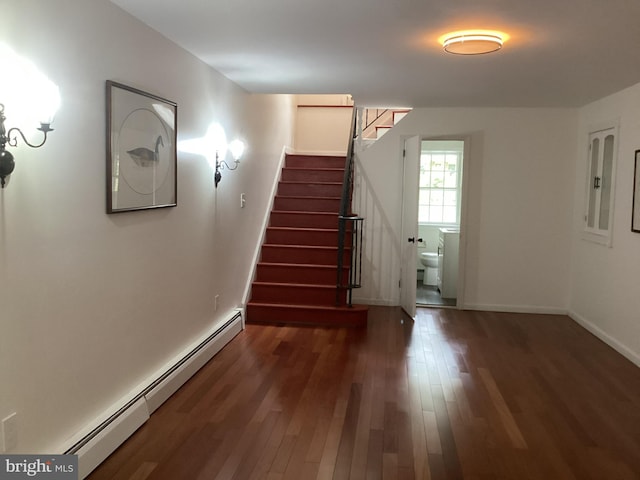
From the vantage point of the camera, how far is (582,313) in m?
5.79

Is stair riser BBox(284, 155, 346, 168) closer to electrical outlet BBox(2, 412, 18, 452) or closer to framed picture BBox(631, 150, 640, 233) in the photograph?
framed picture BBox(631, 150, 640, 233)

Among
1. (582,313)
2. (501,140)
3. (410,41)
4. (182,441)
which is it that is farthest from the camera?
(501,140)

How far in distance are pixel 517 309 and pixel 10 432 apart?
215 inches

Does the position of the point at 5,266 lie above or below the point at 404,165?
below

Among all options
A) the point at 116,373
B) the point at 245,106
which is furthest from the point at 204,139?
the point at 116,373

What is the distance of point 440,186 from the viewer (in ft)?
27.7

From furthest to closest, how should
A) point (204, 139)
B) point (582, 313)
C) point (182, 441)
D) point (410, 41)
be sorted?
point (582, 313) < point (204, 139) < point (410, 41) < point (182, 441)

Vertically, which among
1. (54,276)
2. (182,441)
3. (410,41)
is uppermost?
(410,41)

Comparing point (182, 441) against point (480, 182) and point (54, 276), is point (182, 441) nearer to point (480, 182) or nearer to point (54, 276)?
point (54, 276)

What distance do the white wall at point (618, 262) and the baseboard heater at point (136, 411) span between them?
140 inches

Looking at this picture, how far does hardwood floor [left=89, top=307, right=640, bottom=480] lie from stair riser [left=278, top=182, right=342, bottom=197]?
237 cm

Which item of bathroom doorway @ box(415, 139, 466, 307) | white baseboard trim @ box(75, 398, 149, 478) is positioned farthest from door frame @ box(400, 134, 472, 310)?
white baseboard trim @ box(75, 398, 149, 478)

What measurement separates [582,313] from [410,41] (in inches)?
154

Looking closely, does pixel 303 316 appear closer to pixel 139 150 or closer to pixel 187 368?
pixel 187 368
